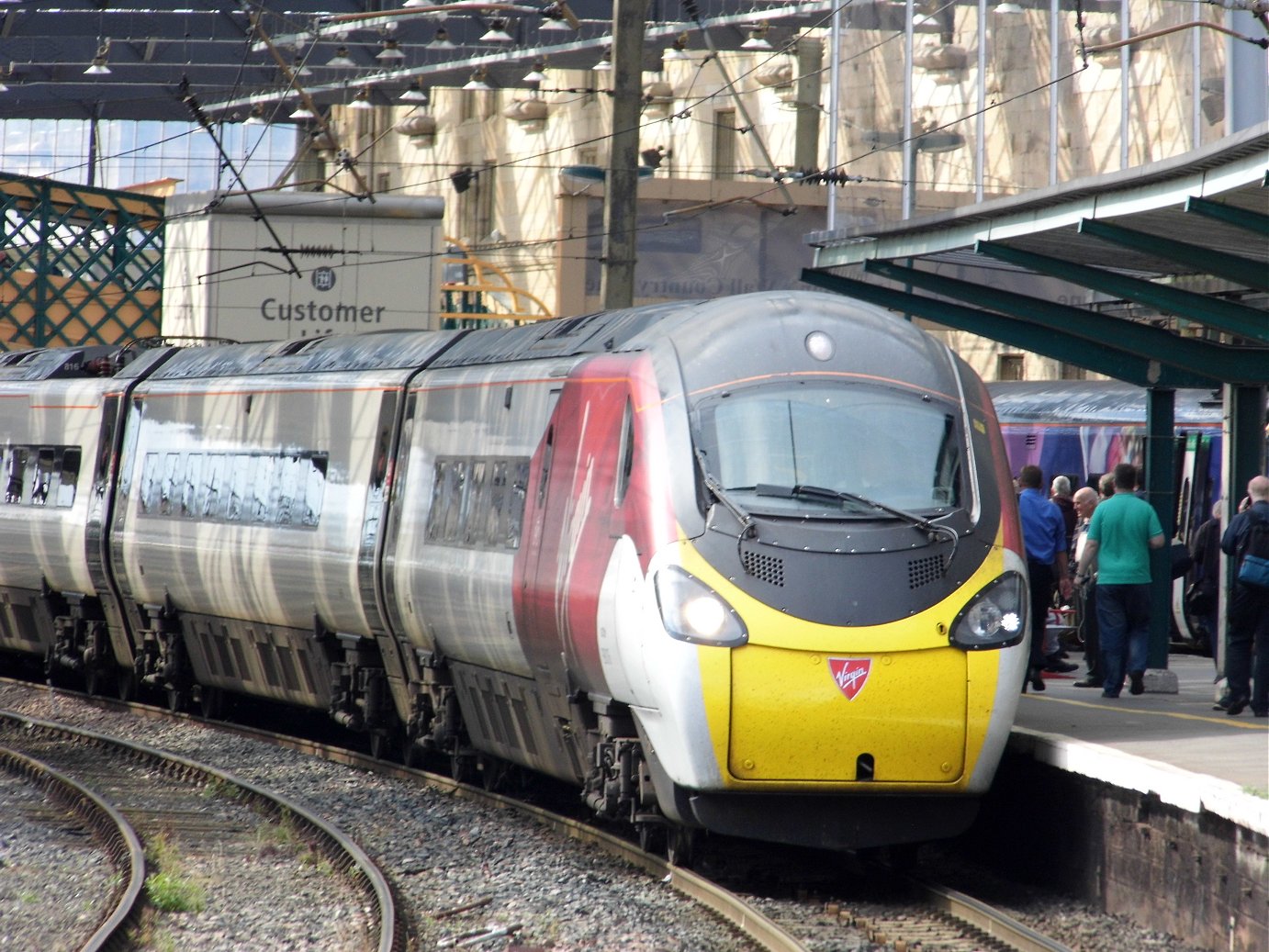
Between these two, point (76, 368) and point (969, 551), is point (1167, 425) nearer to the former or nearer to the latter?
point (969, 551)

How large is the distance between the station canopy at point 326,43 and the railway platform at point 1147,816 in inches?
813

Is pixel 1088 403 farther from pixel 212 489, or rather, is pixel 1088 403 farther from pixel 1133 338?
pixel 212 489

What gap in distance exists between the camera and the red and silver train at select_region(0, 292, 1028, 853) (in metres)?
8.99

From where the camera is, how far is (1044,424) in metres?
23.6

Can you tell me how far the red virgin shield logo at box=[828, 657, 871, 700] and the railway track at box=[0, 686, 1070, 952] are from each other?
3.20 feet

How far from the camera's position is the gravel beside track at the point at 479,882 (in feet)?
29.0

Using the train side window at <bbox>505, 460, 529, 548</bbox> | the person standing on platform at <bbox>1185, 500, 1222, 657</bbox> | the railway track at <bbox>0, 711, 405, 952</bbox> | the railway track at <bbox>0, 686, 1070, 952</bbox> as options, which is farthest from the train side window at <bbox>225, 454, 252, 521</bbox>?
the person standing on platform at <bbox>1185, 500, 1222, 657</bbox>

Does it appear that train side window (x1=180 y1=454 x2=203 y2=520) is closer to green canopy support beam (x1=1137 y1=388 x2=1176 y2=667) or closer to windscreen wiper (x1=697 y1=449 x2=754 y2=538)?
green canopy support beam (x1=1137 y1=388 x2=1176 y2=667)

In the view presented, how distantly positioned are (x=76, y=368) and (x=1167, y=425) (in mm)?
10925

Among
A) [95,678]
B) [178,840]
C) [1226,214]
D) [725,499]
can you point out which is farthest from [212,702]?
[1226,214]

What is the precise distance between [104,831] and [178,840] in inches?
23.7

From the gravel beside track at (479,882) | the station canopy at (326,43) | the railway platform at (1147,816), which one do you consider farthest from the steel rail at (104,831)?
the station canopy at (326,43)

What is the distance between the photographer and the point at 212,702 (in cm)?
1775

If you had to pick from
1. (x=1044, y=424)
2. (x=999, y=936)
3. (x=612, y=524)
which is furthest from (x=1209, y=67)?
(x=1044, y=424)
